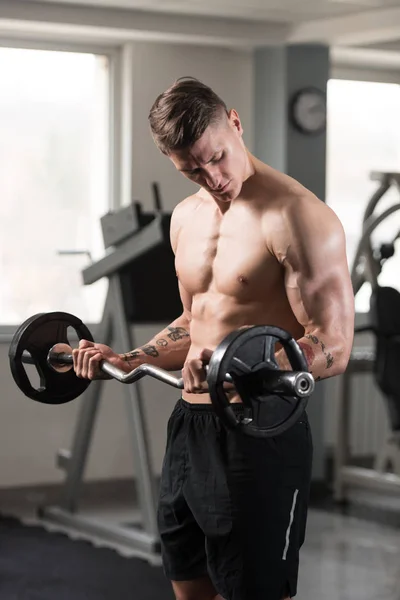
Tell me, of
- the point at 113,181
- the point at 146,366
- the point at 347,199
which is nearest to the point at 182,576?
the point at 146,366

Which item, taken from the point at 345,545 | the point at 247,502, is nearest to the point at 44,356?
the point at 247,502

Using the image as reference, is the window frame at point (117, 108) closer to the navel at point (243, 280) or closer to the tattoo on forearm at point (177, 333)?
the tattoo on forearm at point (177, 333)

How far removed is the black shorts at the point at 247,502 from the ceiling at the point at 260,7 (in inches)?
110

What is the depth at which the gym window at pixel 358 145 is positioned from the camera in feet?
18.6

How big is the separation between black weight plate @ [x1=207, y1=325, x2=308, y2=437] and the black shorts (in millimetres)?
315

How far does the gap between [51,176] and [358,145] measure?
1787 mm

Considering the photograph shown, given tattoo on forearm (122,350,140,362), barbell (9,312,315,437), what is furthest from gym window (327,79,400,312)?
barbell (9,312,315,437)

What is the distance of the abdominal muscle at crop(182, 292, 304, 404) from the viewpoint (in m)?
2.00

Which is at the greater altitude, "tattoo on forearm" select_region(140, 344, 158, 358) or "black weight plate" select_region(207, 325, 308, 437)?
"black weight plate" select_region(207, 325, 308, 437)

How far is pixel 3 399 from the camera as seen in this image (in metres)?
4.89

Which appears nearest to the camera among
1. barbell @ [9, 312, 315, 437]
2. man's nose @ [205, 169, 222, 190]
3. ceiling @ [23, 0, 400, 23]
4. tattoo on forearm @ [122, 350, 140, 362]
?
barbell @ [9, 312, 315, 437]

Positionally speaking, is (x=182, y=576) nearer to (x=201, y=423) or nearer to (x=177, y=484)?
(x=177, y=484)

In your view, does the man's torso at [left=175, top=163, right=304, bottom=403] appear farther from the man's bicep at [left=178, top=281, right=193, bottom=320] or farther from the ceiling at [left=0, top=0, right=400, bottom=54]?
the ceiling at [left=0, top=0, right=400, bottom=54]

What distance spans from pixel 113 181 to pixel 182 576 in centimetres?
337
